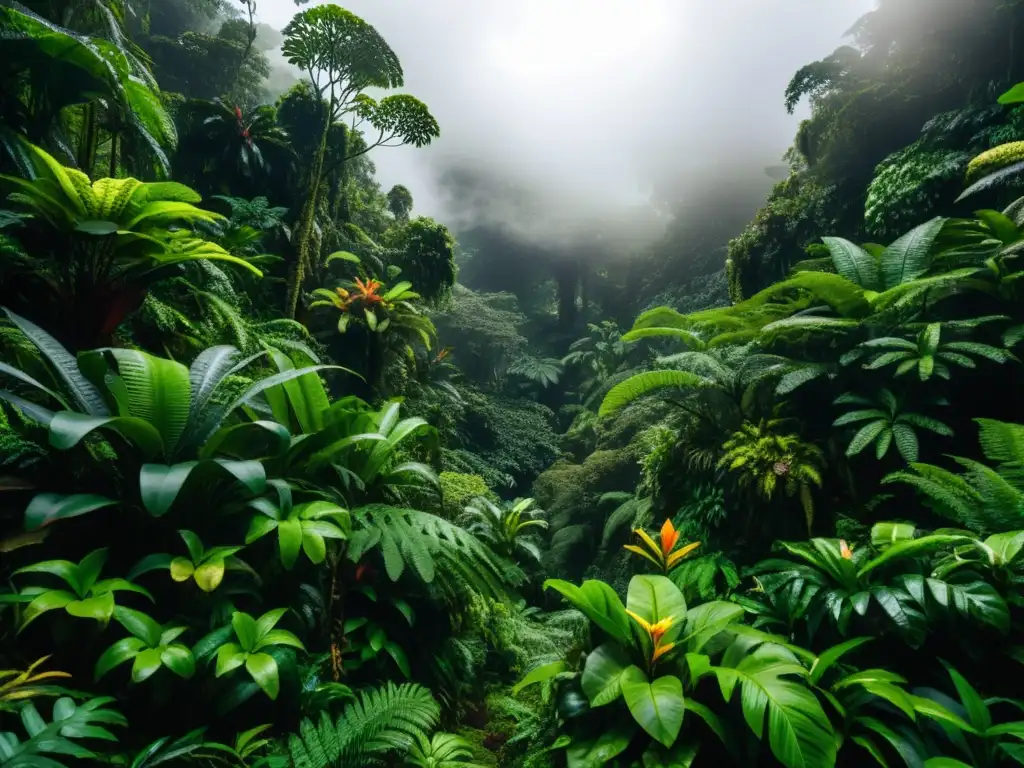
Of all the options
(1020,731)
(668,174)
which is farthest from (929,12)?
(668,174)

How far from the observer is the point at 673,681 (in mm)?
1640

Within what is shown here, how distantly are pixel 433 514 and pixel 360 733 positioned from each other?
5.71 feet

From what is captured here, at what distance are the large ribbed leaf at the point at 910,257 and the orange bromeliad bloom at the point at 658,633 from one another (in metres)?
2.70

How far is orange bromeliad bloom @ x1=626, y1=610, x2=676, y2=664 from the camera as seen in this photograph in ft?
5.68

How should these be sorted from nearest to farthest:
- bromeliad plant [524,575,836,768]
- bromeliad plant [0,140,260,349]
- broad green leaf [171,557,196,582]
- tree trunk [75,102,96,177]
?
bromeliad plant [524,575,836,768] < broad green leaf [171,557,196,582] < bromeliad plant [0,140,260,349] < tree trunk [75,102,96,177]

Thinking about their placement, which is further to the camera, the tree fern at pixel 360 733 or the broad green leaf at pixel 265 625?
the broad green leaf at pixel 265 625

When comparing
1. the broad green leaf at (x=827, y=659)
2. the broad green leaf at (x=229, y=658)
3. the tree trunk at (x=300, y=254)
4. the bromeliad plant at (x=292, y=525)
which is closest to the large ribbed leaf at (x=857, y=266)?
the broad green leaf at (x=827, y=659)

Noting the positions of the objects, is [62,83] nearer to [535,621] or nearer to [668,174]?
[535,621]

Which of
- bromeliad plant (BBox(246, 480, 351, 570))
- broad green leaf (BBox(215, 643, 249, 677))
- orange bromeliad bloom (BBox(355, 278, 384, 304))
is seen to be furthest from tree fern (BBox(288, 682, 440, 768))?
orange bromeliad bloom (BBox(355, 278, 384, 304))

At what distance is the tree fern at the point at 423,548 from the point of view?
214 centimetres

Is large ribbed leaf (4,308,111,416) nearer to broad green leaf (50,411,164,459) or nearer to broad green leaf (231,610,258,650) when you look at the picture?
broad green leaf (50,411,164,459)

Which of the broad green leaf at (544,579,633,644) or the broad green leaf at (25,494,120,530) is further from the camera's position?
the broad green leaf at (544,579,633,644)

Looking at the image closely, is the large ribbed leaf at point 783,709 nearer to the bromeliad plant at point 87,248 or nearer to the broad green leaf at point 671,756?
the broad green leaf at point 671,756

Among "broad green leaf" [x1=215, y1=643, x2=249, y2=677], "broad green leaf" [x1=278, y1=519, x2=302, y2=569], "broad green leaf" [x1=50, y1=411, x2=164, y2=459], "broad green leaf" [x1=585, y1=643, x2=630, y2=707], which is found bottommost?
"broad green leaf" [x1=585, y1=643, x2=630, y2=707]
